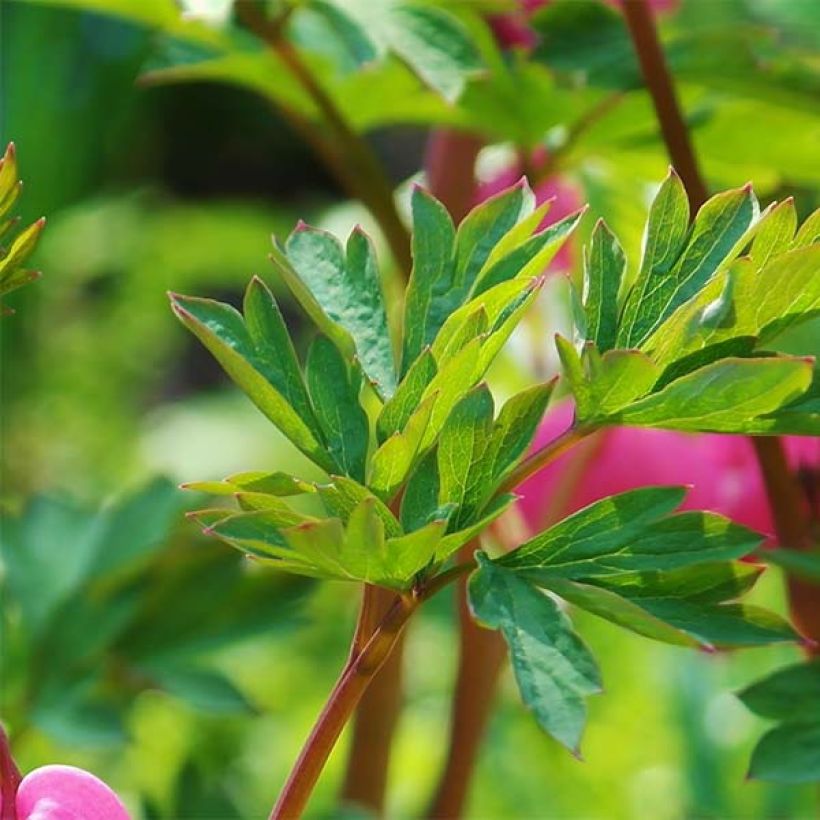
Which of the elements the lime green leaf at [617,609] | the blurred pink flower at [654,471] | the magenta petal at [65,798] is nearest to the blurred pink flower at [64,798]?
the magenta petal at [65,798]

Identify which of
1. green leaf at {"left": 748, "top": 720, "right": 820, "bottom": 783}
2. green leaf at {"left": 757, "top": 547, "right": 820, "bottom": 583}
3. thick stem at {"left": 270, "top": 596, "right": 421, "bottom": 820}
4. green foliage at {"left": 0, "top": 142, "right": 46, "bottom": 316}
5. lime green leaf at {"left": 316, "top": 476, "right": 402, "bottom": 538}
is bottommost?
green leaf at {"left": 748, "top": 720, "right": 820, "bottom": 783}

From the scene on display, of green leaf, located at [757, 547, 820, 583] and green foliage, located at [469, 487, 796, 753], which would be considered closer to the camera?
green foliage, located at [469, 487, 796, 753]

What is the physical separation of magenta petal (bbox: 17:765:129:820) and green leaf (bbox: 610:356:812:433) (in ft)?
0.45

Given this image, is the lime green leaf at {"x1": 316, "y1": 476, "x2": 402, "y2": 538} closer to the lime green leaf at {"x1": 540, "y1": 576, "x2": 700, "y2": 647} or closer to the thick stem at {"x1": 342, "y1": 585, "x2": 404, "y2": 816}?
the lime green leaf at {"x1": 540, "y1": 576, "x2": 700, "y2": 647}

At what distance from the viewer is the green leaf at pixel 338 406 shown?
0.36 metres

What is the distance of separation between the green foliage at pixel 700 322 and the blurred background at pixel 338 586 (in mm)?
66

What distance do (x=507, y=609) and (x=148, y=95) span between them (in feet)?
8.78

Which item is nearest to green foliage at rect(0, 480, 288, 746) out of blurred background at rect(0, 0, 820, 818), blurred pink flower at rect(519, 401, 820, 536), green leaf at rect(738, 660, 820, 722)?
blurred background at rect(0, 0, 820, 818)

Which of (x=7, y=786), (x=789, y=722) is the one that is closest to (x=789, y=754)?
(x=789, y=722)

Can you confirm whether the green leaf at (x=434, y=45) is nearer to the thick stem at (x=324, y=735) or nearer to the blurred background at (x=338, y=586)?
the blurred background at (x=338, y=586)

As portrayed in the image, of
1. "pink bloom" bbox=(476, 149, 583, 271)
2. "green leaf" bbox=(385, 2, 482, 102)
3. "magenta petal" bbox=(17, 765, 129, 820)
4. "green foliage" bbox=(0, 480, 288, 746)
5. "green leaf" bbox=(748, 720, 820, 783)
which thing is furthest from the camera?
"pink bloom" bbox=(476, 149, 583, 271)

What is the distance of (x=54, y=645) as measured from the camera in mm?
652

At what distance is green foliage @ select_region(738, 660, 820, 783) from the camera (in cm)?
43

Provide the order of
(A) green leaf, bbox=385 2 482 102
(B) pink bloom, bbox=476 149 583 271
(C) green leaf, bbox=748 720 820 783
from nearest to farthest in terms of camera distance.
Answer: (C) green leaf, bbox=748 720 820 783, (A) green leaf, bbox=385 2 482 102, (B) pink bloom, bbox=476 149 583 271
